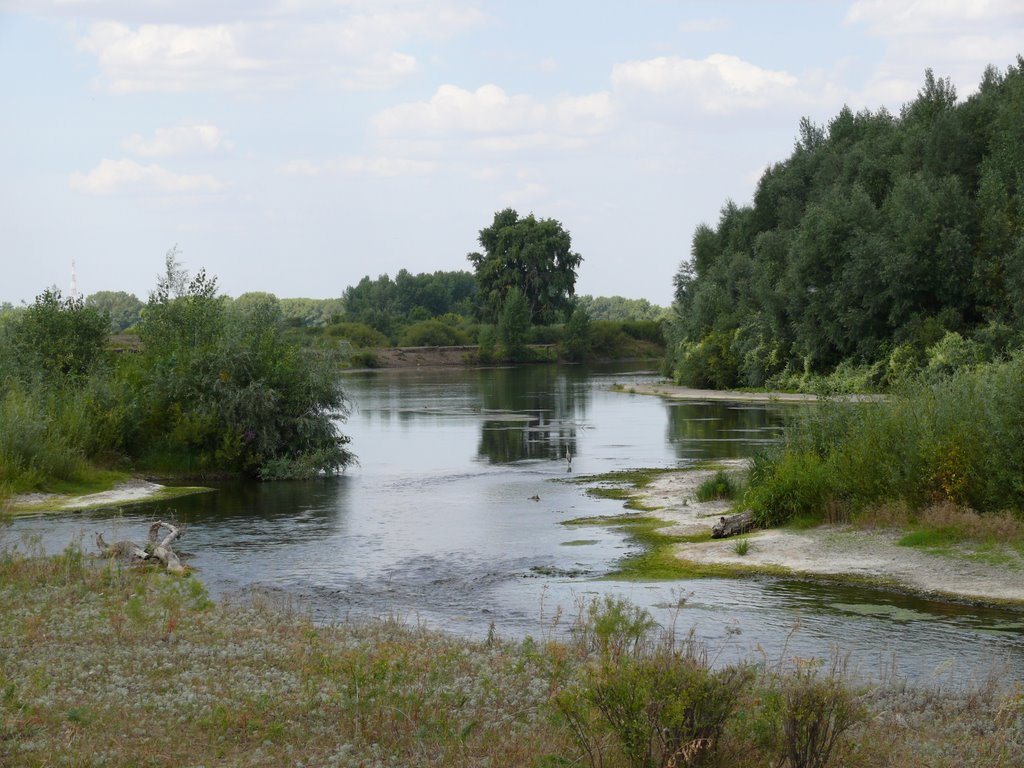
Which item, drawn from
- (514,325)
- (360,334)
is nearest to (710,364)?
(514,325)

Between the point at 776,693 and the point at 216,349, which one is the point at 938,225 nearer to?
the point at 216,349

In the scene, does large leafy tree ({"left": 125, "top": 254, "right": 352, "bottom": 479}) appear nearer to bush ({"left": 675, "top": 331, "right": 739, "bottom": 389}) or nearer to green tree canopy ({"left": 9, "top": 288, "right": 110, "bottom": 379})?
green tree canopy ({"left": 9, "top": 288, "right": 110, "bottom": 379})

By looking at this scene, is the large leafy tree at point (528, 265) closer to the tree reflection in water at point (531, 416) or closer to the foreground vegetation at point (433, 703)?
the tree reflection in water at point (531, 416)

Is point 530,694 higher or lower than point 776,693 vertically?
lower

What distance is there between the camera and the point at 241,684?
1334cm

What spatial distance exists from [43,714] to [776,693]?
7.34 metres

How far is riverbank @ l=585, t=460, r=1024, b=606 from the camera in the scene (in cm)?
2047

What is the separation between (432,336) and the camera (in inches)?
6029

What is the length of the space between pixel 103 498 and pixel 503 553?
14994mm

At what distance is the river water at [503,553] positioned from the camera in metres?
17.5

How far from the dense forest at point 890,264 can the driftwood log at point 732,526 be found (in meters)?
30.4

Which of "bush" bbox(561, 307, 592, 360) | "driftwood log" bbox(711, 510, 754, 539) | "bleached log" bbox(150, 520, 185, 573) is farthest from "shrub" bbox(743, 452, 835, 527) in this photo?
"bush" bbox(561, 307, 592, 360)

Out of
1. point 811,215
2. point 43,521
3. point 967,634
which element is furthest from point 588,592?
point 811,215

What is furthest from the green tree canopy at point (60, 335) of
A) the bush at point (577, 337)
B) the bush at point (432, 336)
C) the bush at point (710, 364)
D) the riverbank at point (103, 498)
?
the bush at point (432, 336)
